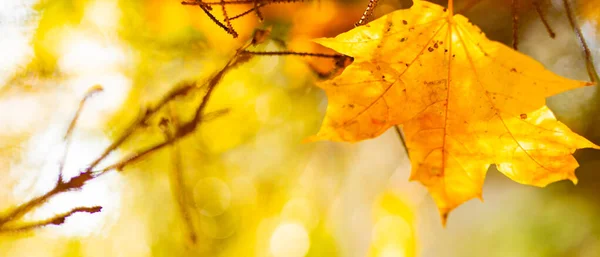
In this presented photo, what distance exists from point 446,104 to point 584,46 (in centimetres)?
31

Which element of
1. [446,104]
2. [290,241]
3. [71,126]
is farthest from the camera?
[290,241]

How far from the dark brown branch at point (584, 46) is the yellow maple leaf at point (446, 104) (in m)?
0.27

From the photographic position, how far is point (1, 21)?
1.52ft

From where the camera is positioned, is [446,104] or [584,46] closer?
[446,104]

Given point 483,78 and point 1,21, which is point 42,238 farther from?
point 483,78

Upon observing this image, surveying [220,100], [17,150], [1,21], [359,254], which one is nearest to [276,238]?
[359,254]

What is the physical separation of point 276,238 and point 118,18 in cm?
41

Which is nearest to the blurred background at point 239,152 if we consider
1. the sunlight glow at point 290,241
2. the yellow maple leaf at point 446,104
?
the sunlight glow at point 290,241

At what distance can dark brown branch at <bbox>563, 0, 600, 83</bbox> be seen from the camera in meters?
0.52

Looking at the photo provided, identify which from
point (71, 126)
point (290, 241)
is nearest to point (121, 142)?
point (71, 126)

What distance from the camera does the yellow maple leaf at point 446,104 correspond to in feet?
1.13

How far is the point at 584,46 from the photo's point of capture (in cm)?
52

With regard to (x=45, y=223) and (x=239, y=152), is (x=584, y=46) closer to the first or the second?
(x=239, y=152)

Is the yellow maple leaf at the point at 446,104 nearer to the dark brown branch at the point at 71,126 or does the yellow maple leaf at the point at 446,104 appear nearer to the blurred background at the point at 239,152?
the blurred background at the point at 239,152
